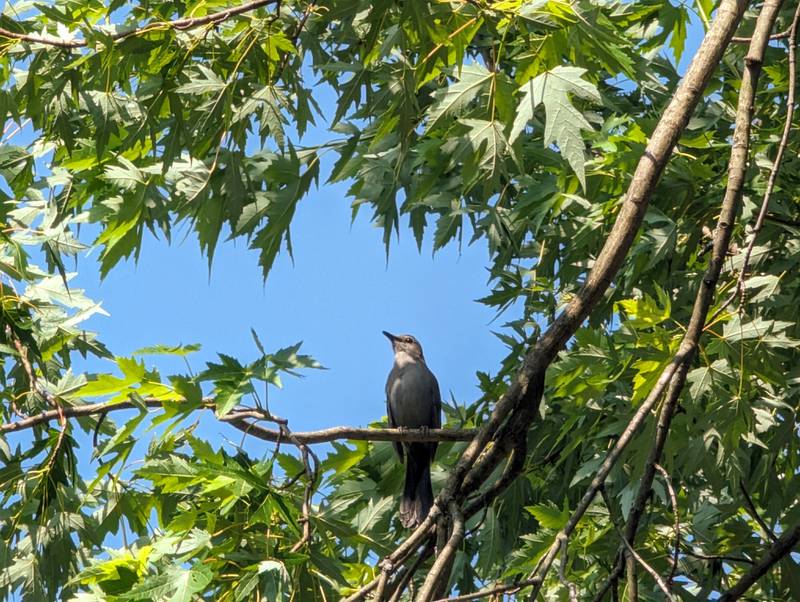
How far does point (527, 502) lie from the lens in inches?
226

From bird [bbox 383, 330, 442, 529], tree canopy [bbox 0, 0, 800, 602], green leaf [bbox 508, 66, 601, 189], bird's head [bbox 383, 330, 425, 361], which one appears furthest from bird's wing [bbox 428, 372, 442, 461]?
green leaf [bbox 508, 66, 601, 189]

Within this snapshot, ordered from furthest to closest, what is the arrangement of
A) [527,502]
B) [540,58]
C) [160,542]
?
[527,502], [540,58], [160,542]

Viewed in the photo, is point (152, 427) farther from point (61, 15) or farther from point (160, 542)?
point (61, 15)

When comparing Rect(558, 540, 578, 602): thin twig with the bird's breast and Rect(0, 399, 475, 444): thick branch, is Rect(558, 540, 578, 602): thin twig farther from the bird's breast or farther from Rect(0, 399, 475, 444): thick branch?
the bird's breast

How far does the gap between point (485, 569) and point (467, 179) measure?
2.42 m

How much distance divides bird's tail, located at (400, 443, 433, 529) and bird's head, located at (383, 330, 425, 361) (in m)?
2.15

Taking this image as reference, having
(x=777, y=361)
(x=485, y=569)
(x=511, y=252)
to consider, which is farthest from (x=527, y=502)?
(x=777, y=361)

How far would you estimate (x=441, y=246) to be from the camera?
18.4 feet

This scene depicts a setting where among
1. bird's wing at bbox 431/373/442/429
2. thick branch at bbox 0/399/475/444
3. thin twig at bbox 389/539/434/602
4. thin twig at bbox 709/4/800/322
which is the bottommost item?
bird's wing at bbox 431/373/442/429

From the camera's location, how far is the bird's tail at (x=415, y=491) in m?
5.47

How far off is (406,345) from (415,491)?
2.66m

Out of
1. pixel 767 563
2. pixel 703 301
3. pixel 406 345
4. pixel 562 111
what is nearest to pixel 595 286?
pixel 703 301

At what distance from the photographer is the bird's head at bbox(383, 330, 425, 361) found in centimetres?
806

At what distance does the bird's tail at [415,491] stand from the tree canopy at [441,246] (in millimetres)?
108
